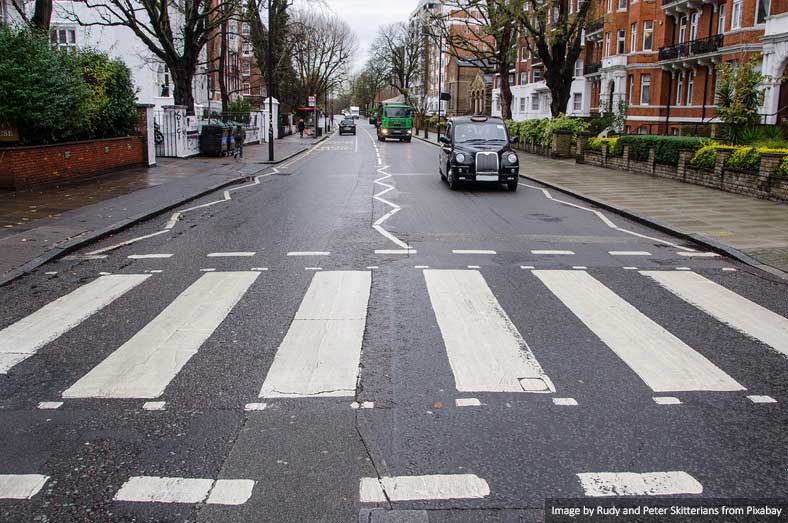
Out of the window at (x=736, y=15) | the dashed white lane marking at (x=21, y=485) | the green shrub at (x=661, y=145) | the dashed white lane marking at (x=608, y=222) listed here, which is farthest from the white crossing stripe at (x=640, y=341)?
the window at (x=736, y=15)

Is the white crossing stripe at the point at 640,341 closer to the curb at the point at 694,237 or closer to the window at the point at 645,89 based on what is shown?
the curb at the point at 694,237

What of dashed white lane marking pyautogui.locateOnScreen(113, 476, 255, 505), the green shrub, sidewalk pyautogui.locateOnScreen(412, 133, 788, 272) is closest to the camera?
dashed white lane marking pyautogui.locateOnScreen(113, 476, 255, 505)

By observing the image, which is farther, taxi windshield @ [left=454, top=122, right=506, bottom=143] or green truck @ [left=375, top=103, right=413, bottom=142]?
green truck @ [left=375, top=103, right=413, bottom=142]

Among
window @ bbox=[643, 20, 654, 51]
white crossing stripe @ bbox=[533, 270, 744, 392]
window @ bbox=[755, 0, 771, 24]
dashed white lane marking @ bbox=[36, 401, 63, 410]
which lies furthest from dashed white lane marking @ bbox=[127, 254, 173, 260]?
window @ bbox=[643, 20, 654, 51]

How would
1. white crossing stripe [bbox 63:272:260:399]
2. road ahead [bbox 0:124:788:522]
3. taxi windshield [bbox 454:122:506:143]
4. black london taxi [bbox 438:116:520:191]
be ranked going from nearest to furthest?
1. road ahead [bbox 0:124:788:522]
2. white crossing stripe [bbox 63:272:260:399]
3. black london taxi [bbox 438:116:520:191]
4. taxi windshield [bbox 454:122:506:143]

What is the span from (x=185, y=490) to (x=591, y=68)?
53529 millimetres

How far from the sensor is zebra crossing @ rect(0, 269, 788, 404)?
503 cm

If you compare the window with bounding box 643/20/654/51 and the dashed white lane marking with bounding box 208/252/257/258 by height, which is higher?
the window with bounding box 643/20/654/51

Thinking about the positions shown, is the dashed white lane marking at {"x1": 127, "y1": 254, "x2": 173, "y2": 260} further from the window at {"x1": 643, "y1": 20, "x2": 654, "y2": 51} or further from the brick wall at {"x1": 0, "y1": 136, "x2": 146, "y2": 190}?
the window at {"x1": 643, "y1": 20, "x2": 654, "y2": 51}

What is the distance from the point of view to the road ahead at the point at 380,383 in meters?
3.59

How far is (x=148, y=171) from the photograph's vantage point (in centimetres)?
2206

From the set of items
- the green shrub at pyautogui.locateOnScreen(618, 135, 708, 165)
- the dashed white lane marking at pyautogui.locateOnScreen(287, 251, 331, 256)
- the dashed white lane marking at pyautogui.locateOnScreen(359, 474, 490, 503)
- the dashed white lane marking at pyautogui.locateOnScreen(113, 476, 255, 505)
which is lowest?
the dashed white lane marking at pyautogui.locateOnScreen(113, 476, 255, 505)

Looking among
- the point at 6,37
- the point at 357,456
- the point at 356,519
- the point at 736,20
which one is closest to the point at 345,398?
the point at 357,456

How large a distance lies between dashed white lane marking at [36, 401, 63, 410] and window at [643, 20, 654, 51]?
4566 cm
